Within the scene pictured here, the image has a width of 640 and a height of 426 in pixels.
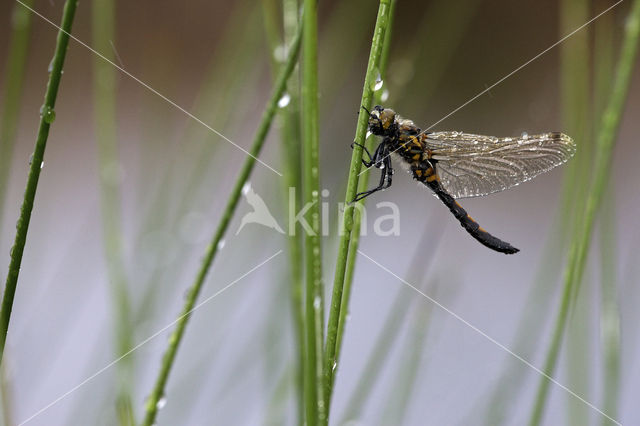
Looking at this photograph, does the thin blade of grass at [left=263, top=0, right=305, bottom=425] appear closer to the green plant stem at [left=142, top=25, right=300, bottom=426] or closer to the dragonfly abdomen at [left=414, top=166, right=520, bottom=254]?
the green plant stem at [left=142, top=25, right=300, bottom=426]

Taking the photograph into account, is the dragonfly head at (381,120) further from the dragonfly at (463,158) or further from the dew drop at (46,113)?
the dew drop at (46,113)

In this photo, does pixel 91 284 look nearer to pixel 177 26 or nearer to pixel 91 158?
pixel 91 158

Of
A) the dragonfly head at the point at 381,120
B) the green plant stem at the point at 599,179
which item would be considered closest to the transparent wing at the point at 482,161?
the dragonfly head at the point at 381,120

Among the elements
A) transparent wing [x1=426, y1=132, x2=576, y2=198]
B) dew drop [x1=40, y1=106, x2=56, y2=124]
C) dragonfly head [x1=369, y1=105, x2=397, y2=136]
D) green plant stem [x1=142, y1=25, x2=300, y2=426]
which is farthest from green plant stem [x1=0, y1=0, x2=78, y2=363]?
transparent wing [x1=426, y1=132, x2=576, y2=198]

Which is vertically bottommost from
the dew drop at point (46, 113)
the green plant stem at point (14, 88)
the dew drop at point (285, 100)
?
the dew drop at point (46, 113)

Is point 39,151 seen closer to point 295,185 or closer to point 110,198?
point 295,185
